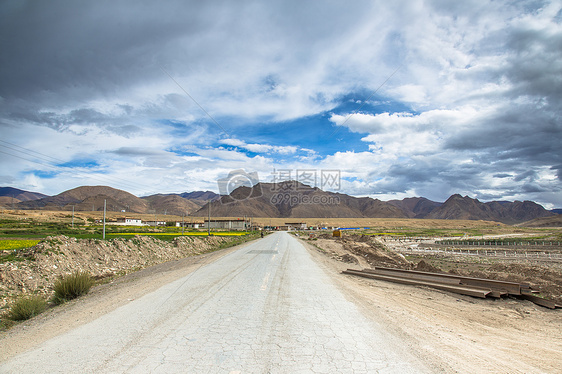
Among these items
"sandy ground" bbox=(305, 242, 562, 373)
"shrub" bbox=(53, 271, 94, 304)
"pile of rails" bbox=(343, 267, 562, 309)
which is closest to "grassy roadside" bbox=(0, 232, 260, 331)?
"shrub" bbox=(53, 271, 94, 304)

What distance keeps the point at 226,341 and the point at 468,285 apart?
31.8ft

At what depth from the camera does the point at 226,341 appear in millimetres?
5227

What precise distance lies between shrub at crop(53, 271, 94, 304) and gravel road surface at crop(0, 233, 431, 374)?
3.95 m

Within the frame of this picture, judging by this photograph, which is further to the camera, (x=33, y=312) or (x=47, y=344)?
(x=33, y=312)

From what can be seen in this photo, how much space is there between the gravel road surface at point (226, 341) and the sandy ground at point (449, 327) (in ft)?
1.60

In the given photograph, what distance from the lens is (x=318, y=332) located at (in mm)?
5793

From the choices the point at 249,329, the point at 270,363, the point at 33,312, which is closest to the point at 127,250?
the point at 33,312

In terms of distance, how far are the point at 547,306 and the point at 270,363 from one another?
9.19 m

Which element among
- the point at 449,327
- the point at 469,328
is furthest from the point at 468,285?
the point at 449,327

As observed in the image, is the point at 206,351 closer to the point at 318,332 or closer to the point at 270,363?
the point at 270,363

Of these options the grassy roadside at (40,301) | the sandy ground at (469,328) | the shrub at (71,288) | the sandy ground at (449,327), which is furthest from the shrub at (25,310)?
the sandy ground at (469,328)

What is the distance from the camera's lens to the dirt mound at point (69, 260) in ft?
45.4

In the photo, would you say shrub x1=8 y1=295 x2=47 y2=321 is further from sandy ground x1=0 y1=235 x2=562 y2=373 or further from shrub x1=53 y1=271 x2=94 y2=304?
shrub x1=53 y1=271 x2=94 y2=304

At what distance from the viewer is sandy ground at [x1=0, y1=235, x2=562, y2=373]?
16.0 feet
